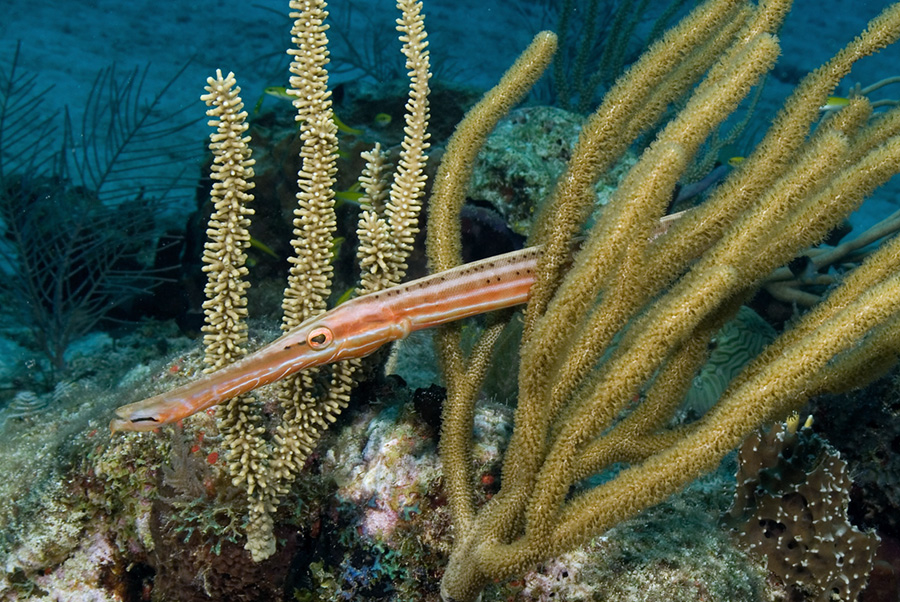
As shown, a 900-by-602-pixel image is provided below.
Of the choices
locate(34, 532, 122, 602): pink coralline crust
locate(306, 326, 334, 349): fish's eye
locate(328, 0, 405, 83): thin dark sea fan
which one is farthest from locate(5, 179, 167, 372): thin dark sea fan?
locate(328, 0, 405, 83): thin dark sea fan

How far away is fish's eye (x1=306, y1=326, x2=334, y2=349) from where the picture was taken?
2.51 metres

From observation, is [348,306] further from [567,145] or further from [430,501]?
[567,145]

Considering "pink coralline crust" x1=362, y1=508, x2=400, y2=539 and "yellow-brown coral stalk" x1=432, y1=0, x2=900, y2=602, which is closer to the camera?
"yellow-brown coral stalk" x1=432, y1=0, x2=900, y2=602

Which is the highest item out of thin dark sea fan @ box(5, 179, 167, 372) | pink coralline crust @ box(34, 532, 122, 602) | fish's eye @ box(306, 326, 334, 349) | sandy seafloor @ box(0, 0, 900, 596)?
fish's eye @ box(306, 326, 334, 349)

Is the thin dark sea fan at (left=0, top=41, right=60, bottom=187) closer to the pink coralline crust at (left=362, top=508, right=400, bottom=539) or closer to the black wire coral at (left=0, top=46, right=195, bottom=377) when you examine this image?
the black wire coral at (left=0, top=46, right=195, bottom=377)

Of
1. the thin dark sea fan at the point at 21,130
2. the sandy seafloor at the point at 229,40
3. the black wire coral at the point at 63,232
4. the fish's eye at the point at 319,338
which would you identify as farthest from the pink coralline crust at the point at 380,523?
the sandy seafloor at the point at 229,40

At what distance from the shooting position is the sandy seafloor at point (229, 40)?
18156 millimetres

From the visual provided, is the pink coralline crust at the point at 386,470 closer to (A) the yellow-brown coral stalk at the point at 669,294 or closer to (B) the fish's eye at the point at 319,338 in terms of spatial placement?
(A) the yellow-brown coral stalk at the point at 669,294

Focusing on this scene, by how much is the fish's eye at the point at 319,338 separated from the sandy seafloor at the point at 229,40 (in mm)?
10979

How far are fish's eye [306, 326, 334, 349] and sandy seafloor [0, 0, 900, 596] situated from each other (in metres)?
11.0

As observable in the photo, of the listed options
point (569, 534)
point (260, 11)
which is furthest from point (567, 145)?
point (260, 11)

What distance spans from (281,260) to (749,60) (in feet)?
22.8

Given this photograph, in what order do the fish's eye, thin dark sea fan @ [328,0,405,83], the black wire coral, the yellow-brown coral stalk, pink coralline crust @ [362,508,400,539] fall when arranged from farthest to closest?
thin dark sea fan @ [328,0,405,83] → the black wire coral → pink coralline crust @ [362,508,400,539] → the fish's eye → the yellow-brown coral stalk

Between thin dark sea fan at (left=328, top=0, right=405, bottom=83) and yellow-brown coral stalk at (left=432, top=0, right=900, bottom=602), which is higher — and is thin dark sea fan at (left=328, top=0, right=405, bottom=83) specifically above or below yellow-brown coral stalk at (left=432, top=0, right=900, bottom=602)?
below
